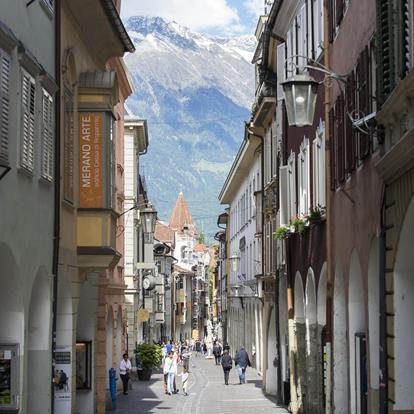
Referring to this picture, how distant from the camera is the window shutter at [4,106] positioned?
572 inches

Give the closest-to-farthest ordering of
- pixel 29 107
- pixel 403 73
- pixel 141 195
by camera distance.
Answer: pixel 403 73 → pixel 29 107 → pixel 141 195

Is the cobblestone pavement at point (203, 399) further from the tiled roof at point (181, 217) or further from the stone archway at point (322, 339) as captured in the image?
the tiled roof at point (181, 217)

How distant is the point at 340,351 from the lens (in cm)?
2173

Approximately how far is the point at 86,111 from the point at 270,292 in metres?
16.3

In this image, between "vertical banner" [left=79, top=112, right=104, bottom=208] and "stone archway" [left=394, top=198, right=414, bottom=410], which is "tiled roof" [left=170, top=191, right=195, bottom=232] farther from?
"stone archway" [left=394, top=198, right=414, bottom=410]

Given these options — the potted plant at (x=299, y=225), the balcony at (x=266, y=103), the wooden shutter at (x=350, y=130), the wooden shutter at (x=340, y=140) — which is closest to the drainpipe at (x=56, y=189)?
the wooden shutter at (x=350, y=130)

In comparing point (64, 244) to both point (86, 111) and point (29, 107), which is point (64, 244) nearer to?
point (86, 111)

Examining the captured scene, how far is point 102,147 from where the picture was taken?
22500 mm

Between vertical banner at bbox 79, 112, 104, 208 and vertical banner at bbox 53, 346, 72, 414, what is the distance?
2986 millimetres

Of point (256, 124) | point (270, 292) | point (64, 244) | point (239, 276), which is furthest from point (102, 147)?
point (239, 276)

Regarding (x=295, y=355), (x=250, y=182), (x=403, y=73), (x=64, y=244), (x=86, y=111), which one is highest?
(x=250, y=182)

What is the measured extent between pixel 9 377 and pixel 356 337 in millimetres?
6976

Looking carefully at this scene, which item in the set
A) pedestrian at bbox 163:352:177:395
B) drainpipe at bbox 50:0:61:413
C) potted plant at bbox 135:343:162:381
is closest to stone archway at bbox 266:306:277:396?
pedestrian at bbox 163:352:177:395

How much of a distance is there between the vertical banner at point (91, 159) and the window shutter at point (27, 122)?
5.38 meters
